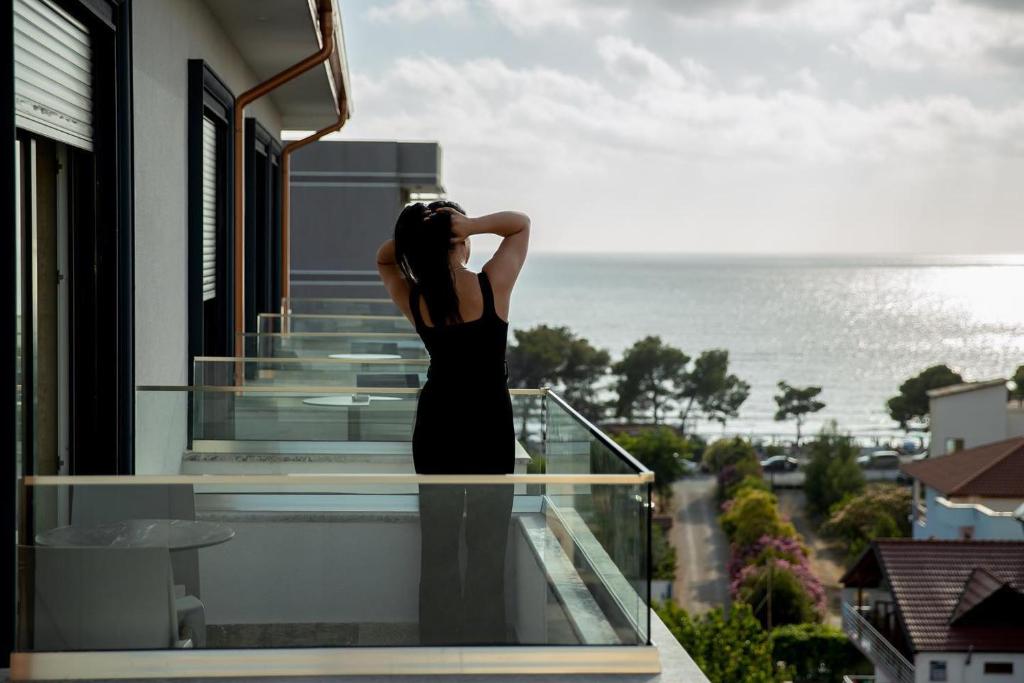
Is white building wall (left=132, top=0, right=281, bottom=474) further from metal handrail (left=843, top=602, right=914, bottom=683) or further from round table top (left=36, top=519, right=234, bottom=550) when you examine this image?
metal handrail (left=843, top=602, right=914, bottom=683)

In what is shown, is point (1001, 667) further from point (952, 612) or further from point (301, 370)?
point (301, 370)

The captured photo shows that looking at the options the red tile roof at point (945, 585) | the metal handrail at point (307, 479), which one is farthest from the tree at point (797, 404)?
the metal handrail at point (307, 479)

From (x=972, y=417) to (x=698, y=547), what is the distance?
450 inches

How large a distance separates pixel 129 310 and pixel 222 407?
86cm

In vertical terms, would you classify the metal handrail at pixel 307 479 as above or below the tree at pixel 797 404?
Answer: above

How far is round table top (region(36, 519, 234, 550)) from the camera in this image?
3832mm

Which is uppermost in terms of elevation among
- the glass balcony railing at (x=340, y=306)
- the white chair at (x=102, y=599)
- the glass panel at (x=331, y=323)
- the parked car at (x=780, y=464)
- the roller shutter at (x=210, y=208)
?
the roller shutter at (x=210, y=208)

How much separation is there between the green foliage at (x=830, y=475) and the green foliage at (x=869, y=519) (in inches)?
93.7

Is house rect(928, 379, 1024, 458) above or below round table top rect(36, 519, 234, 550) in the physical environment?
below

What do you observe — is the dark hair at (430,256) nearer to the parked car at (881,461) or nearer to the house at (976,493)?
the house at (976,493)

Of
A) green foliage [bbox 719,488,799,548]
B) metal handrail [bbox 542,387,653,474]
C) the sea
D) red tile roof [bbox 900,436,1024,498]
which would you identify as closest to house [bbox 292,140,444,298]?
metal handrail [bbox 542,387,653,474]

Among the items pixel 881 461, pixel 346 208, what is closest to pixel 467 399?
pixel 346 208

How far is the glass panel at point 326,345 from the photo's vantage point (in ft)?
31.3

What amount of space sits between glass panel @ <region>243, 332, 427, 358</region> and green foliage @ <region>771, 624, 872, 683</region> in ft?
91.0
